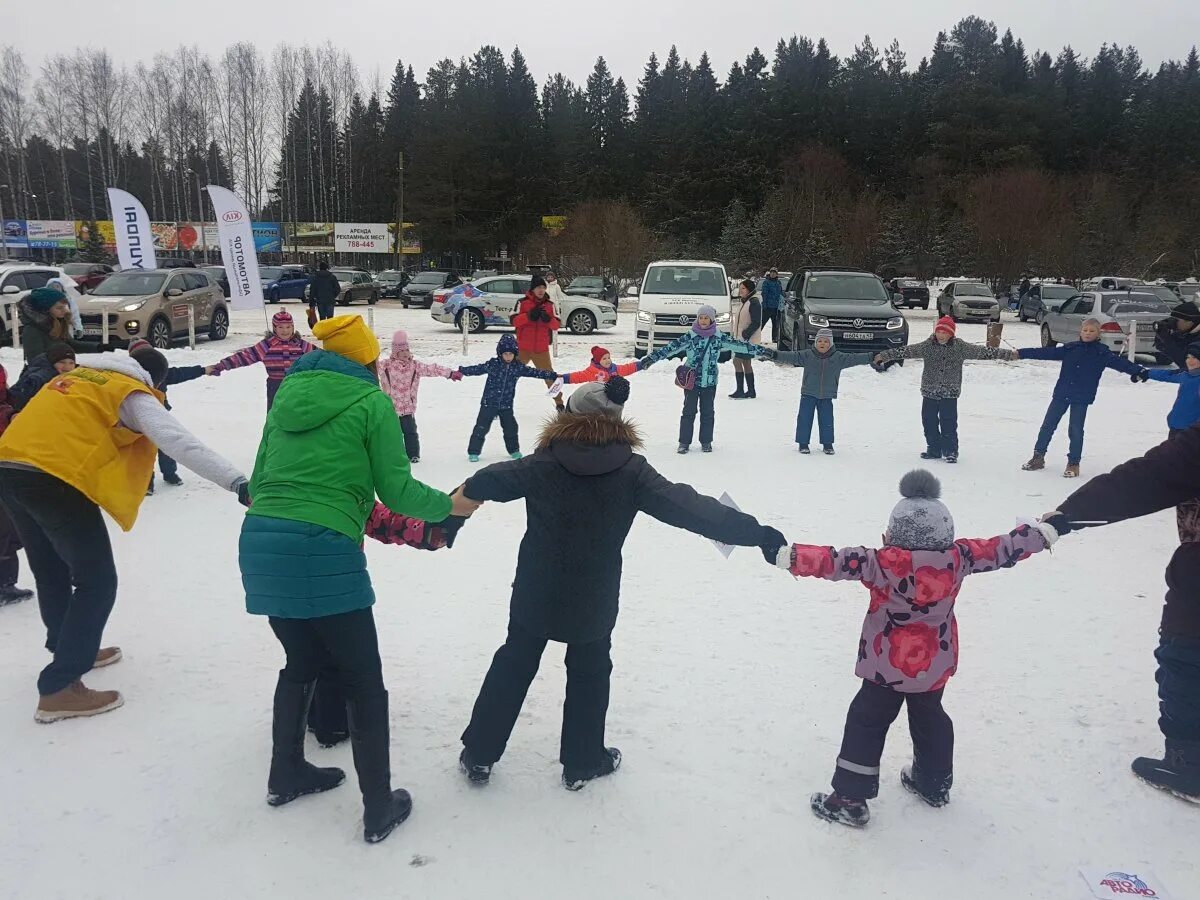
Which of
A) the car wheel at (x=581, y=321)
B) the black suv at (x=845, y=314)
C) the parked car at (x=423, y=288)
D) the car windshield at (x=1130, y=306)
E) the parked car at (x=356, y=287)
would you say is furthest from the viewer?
the parked car at (x=423, y=288)

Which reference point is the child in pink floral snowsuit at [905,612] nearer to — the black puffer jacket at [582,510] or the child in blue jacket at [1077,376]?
the black puffer jacket at [582,510]

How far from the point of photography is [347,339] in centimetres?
303

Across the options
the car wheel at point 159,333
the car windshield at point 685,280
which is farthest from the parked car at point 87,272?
the car windshield at point 685,280

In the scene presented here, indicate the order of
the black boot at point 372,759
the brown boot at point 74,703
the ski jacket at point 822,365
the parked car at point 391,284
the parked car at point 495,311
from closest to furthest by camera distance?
the black boot at point 372,759
the brown boot at point 74,703
the ski jacket at point 822,365
the parked car at point 495,311
the parked car at point 391,284

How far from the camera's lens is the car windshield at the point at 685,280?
17.3 metres

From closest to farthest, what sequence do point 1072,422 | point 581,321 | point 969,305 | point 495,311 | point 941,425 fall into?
1. point 1072,422
2. point 941,425
3. point 495,311
4. point 581,321
5. point 969,305

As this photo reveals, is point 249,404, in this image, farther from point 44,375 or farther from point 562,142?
point 562,142

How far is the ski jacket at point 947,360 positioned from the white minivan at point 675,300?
6.83 meters

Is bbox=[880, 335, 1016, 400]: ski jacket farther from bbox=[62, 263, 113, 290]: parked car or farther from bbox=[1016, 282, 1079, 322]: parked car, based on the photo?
bbox=[62, 263, 113, 290]: parked car

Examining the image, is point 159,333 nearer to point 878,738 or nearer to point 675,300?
point 675,300

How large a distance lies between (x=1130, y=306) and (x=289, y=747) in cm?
2157

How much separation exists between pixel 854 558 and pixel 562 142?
2624 inches

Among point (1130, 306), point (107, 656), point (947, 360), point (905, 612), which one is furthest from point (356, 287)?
point (905, 612)

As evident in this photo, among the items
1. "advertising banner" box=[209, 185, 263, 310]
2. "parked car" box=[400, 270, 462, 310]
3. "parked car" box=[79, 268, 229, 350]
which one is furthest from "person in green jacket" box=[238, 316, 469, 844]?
"parked car" box=[400, 270, 462, 310]
